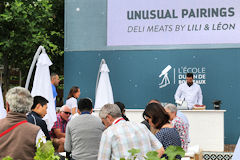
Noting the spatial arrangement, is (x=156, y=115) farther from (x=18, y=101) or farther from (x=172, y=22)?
(x=172, y=22)

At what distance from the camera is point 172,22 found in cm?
1252

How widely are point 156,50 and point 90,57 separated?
1.92 m

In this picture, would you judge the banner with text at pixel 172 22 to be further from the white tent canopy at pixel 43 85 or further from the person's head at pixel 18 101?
the person's head at pixel 18 101

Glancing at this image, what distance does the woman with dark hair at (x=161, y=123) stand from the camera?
405cm

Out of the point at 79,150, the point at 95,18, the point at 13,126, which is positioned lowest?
the point at 79,150

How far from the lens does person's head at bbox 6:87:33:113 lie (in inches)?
128

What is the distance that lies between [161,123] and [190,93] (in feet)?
23.3

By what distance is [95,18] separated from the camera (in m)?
13.2

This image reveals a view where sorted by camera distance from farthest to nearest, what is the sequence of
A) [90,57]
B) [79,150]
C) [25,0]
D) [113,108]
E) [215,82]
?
[25,0], [90,57], [215,82], [79,150], [113,108]

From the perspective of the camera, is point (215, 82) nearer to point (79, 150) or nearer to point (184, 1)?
point (184, 1)

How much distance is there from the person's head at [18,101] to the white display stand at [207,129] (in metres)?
7.13

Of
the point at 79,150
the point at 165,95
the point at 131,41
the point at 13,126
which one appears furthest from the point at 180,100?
the point at 13,126

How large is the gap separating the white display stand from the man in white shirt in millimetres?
854

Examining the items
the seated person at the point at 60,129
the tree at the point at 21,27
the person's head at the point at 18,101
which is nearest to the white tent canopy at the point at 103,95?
the seated person at the point at 60,129
